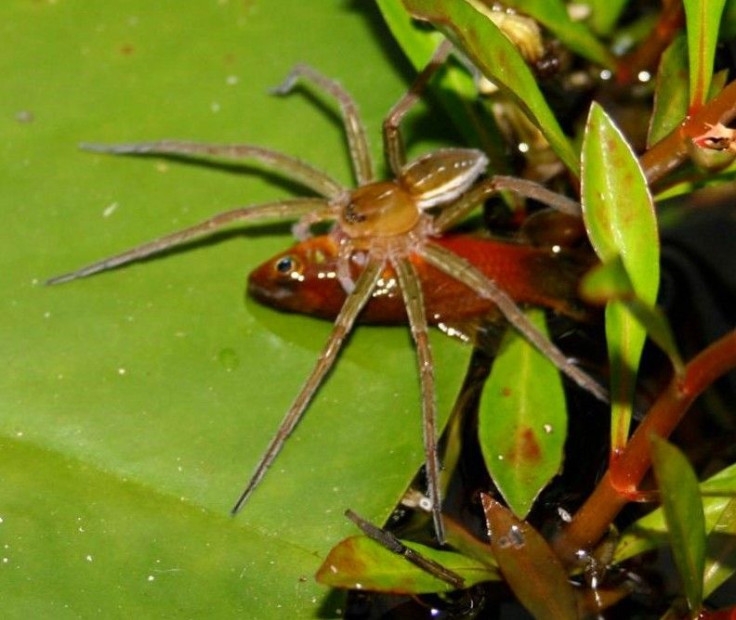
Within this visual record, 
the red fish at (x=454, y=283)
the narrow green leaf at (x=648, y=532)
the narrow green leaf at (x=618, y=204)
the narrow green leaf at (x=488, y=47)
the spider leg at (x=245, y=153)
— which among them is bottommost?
the narrow green leaf at (x=648, y=532)

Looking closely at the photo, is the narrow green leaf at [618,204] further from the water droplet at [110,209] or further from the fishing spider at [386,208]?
the water droplet at [110,209]

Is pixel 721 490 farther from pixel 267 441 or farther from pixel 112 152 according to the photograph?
pixel 112 152

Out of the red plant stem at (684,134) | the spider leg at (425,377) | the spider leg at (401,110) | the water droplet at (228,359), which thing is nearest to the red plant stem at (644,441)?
the spider leg at (425,377)

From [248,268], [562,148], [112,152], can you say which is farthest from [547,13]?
[112,152]

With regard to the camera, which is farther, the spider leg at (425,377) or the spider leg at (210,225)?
the spider leg at (210,225)

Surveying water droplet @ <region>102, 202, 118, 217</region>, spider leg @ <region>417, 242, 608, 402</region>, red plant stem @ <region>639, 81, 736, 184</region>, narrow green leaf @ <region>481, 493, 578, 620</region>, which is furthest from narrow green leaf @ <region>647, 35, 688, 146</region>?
water droplet @ <region>102, 202, 118, 217</region>

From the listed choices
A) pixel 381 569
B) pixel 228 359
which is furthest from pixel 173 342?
pixel 381 569

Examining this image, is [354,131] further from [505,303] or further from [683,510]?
[683,510]
